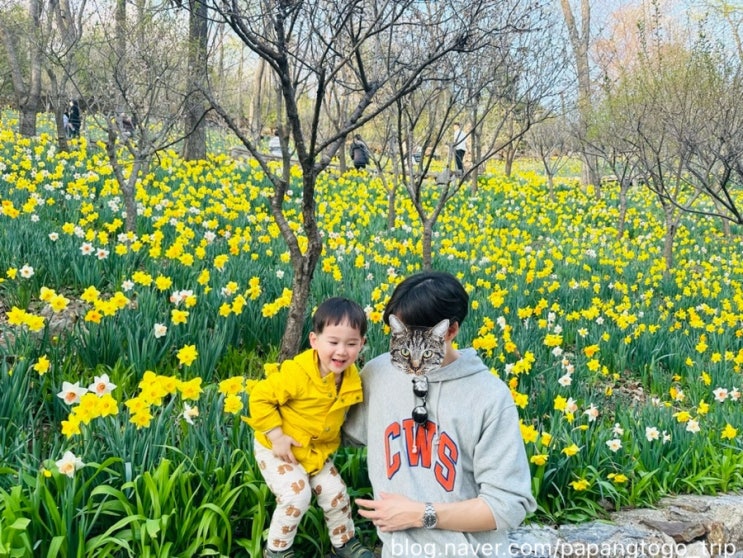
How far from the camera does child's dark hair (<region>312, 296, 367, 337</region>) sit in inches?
74.2

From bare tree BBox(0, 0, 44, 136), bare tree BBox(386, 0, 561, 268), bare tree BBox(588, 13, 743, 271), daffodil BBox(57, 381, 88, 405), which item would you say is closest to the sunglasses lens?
daffodil BBox(57, 381, 88, 405)

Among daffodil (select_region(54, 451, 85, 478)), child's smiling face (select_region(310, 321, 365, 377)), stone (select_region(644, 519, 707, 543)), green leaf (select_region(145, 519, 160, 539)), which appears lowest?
stone (select_region(644, 519, 707, 543))

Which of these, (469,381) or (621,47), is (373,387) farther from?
(621,47)

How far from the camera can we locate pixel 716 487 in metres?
3.14

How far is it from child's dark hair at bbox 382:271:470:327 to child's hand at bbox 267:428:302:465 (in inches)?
21.1

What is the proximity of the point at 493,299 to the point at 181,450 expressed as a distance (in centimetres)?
290

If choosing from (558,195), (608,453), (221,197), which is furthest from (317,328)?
(558,195)

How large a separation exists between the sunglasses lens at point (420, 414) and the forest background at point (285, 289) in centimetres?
66

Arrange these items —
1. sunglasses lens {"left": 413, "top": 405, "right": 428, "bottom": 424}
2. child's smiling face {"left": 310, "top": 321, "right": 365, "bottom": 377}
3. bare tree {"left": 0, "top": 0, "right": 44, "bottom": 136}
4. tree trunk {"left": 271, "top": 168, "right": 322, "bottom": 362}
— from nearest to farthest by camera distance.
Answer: sunglasses lens {"left": 413, "top": 405, "right": 428, "bottom": 424}, child's smiling face {"left": 310, "top": 321, "right": 365, "bottom": 377}, tree trunk {"left": 271, "top": 168, "right": 322, "bottom": 362}, bare tree {"left": 0, "top": 0, "right": 44, "bottom": 136}

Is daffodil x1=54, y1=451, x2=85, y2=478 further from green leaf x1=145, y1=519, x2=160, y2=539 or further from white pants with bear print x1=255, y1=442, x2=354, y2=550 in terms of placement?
Result: white pants with bear print x1=255, y1=442, x2=354, y2=550

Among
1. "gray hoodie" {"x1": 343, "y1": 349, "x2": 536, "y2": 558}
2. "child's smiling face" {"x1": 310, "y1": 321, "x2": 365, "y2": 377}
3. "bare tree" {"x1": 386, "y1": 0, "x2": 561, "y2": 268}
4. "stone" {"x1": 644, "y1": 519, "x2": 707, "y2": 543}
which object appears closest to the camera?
"gray hoodie" {"x1": 343, "y1": 349, "x2": 536, "y2": 558}

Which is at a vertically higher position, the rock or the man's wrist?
the man's wrist

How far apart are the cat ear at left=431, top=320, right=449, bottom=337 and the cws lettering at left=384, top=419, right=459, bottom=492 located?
27 centimetres

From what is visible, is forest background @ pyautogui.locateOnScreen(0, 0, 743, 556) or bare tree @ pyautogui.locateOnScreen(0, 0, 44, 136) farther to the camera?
bare tree @ pyautogui.locateOnScreen(0, 0, 44, 136)
